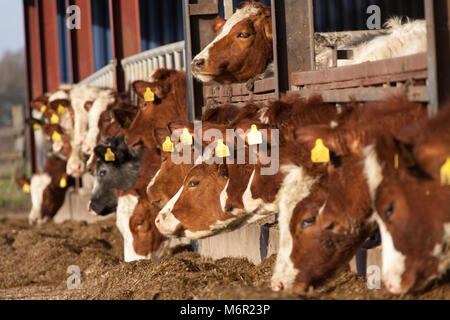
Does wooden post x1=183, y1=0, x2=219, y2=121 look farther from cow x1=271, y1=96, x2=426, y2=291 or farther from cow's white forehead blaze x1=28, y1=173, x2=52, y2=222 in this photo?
cow's white forehead blaze x1=28, y1=173, x2=52, y2=222

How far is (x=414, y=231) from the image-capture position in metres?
3.86

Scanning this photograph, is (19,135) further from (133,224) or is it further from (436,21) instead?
(436,21)

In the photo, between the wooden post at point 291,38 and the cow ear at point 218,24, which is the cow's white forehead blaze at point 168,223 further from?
the cow ear at point 218,24

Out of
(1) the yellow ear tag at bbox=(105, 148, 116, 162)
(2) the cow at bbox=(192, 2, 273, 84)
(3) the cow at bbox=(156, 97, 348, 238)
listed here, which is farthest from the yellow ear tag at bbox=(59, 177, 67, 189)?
(3) the cow at bbox=(156, 97, 348, 238)

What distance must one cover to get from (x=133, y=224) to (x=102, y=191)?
0.58 m

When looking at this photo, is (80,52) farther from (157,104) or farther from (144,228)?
(144,228)

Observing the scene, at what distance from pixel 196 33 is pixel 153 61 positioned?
8.00 feet

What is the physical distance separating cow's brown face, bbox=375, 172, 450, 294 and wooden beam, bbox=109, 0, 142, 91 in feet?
24.7

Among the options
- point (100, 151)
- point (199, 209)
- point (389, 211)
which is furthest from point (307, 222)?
point (100, 151)

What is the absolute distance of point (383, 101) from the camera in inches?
171

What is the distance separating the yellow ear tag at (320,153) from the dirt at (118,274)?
2.52 feet

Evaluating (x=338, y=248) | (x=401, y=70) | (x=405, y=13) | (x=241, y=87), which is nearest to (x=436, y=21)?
(x=401, y=70)

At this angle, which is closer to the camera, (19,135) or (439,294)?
(439,294)
